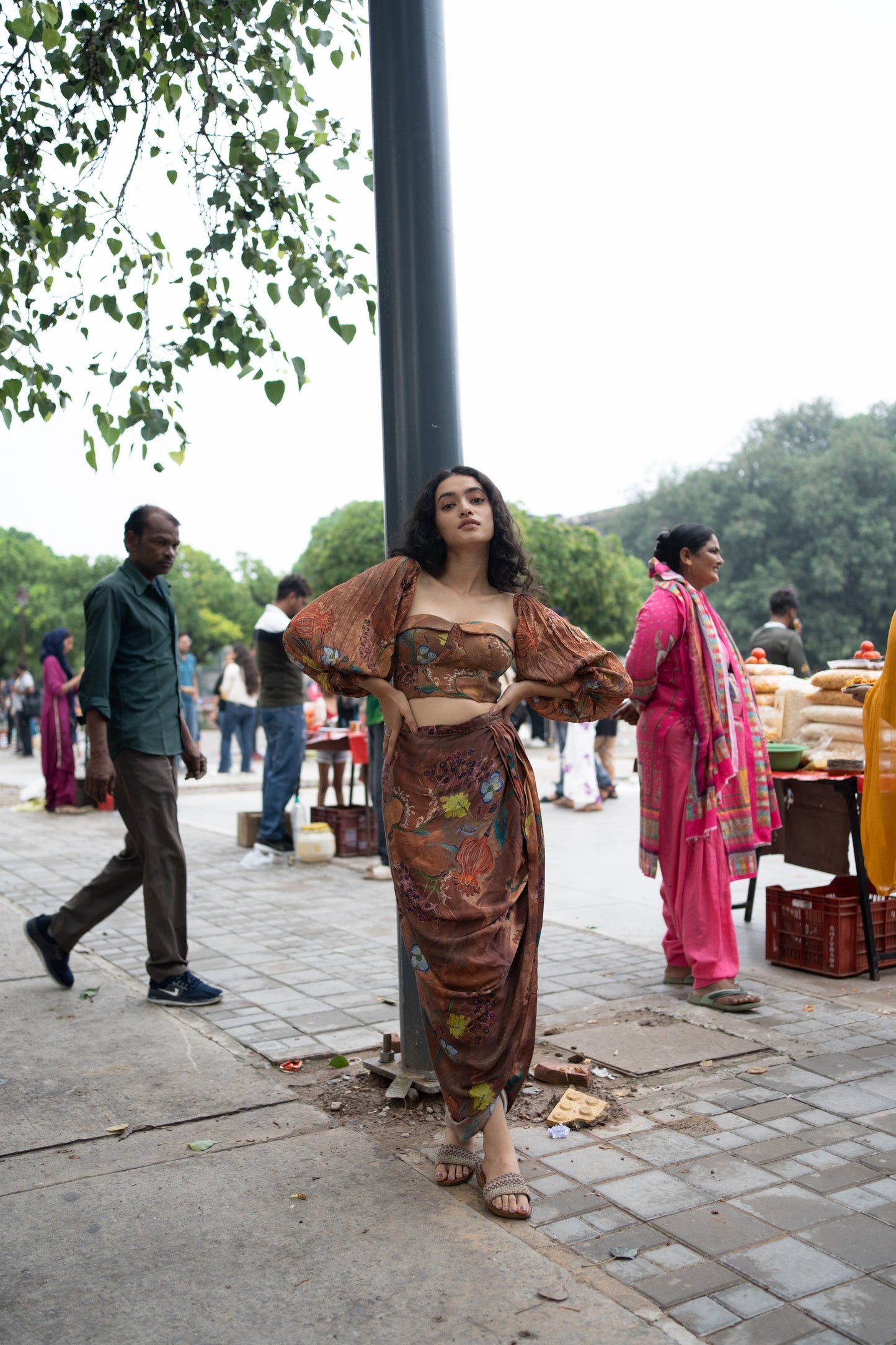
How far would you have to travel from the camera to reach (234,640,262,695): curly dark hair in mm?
15758

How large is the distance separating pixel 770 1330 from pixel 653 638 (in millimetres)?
3088

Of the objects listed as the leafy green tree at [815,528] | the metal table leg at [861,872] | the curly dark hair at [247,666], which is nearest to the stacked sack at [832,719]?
the metal table leg at [861,872]

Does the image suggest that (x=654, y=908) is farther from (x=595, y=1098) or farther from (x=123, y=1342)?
(x=123, y=1342)

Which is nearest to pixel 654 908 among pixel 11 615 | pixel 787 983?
pixel 787 983

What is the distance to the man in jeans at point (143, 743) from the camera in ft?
16.2

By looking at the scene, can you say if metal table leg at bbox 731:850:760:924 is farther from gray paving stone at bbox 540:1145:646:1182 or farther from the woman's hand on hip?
the woman's hand on hip

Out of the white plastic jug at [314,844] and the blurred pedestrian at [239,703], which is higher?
the blurred pedestrian at [239,703]

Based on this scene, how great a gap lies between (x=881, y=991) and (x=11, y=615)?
5681cm

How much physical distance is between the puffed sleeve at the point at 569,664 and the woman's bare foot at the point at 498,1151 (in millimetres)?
1158

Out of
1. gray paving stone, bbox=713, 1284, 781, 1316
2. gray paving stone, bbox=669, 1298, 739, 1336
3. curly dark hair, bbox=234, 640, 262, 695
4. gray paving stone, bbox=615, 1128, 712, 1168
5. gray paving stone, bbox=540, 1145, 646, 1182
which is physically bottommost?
gray paving stone, bbox=669, 1298, 739, 1336

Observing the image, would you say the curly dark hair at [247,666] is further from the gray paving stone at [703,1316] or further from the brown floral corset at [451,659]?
the gray paving stone at [703,1316]

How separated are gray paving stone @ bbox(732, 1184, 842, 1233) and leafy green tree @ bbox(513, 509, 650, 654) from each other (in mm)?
27965

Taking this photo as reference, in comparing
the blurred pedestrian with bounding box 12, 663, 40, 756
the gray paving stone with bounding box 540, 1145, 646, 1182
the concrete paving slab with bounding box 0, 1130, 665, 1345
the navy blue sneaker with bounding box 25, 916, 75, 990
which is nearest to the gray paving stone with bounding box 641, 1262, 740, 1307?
the concrete paving slab with bounding box 0, 1130, 665, 1345

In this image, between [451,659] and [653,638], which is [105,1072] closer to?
[451,659]
